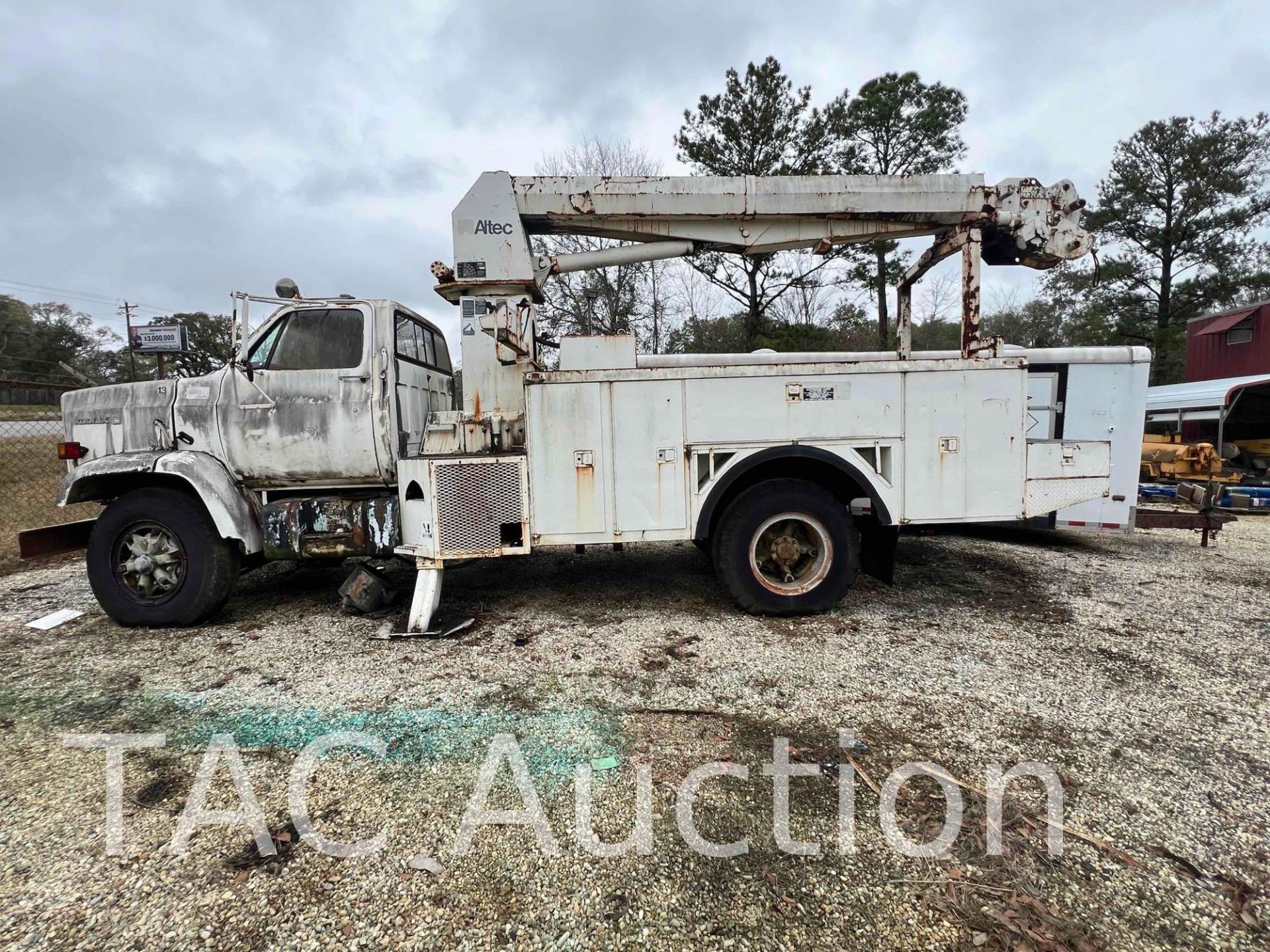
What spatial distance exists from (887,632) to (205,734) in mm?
4019

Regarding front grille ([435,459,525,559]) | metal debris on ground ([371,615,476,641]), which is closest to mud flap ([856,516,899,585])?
front grille ([435,459,525,559])

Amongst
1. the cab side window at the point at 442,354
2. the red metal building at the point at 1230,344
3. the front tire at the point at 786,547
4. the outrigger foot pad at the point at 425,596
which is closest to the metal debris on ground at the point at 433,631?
the outrigger foot pad at the point at 425,596

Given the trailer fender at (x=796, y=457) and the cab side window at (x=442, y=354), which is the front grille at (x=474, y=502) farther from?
the cab side window at (x=442, y=354)

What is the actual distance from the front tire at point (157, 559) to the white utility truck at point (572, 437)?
0.02 metres

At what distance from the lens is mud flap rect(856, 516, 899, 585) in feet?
15.2

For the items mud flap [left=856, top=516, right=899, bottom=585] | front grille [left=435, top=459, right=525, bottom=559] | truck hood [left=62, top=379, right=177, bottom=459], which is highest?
truck hood [left=62, top=379, right=177, bottom=459]

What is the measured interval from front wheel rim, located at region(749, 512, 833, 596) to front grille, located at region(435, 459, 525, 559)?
1762 millimetres

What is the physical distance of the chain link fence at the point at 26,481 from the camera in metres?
7.36

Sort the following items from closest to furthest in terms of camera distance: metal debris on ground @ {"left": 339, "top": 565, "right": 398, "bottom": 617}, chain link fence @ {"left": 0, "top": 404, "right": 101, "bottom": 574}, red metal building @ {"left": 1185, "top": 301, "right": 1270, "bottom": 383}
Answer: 1. metal debris on ground @ {"left": 339, "top": 565, "right": 398, "bottom": 617}
2. chain link fence @ {"left": 0, "top": 404, "right": 101, "bottom": 574}
3. red metal building @ {"left": 1185, "top": 301, "right": 1270, "bottom": 383}

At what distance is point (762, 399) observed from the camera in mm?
4172

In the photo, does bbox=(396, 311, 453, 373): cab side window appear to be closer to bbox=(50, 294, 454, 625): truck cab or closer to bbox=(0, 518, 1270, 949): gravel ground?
bbox=(50, 294, 454, 625): truck cab

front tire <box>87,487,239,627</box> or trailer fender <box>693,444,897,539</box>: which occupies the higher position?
trailer fender <box>693,444,897,539</box>

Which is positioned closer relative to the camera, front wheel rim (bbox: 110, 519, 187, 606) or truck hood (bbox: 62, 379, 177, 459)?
front wheel rim (bbox: 110, 519, 187, 606)

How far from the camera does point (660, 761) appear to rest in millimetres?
2641
